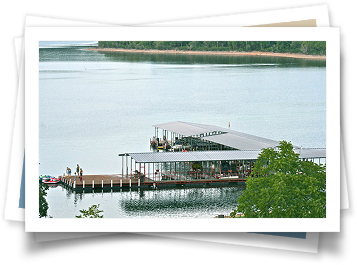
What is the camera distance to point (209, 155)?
4119cm

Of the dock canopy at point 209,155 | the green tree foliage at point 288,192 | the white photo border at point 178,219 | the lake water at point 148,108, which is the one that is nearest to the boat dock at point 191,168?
the dock canopy at point 209,155

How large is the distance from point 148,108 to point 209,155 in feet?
57.8

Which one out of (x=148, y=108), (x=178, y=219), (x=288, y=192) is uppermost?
(x=148, y=108)

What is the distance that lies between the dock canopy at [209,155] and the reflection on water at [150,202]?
1640mm

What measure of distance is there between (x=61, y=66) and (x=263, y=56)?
11210mm

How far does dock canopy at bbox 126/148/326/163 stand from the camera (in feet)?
132

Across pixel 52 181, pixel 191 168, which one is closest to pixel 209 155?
pixel 191 168

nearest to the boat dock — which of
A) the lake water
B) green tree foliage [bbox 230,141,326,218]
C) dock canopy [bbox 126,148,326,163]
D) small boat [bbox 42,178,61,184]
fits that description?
dock canopy [bbox 126,148,326,163]

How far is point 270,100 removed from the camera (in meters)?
57.4

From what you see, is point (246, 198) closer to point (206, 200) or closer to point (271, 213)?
point (271, 213)

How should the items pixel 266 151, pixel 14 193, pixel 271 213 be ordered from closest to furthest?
pixel 14 193
pixel 271 213
pixel 266 151

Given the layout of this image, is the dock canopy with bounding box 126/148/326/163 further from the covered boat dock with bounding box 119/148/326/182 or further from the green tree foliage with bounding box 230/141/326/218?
the green tree foliage with bounding box 230/141/326/218

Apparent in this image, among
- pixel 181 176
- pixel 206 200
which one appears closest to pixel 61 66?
pixel 181 176

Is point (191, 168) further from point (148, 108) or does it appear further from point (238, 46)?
point (148, 108)
